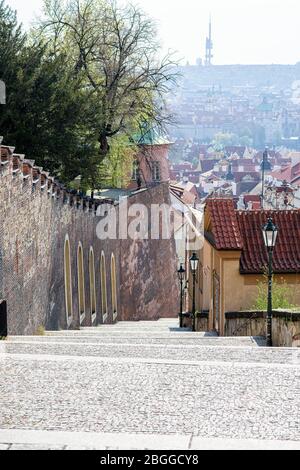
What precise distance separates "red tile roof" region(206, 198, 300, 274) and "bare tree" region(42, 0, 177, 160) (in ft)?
52.7

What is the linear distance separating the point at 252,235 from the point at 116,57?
20416 mm

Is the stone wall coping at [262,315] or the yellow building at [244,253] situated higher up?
the yellow building at [244,253]

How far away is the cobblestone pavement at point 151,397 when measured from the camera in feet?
27.6

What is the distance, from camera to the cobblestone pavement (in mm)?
8414

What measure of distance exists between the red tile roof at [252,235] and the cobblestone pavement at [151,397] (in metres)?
12.3

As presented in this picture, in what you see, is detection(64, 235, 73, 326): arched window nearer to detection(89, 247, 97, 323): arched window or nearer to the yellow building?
the yellow building

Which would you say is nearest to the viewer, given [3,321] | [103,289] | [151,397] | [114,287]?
[151,397]

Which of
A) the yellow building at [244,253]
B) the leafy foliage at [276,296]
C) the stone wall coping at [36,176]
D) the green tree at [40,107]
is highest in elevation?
the green tree at [40,107]

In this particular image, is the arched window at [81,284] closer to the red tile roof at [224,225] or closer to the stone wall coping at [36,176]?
the stone wall coping at [36,176]

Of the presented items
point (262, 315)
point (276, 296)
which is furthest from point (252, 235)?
point (262, 315)

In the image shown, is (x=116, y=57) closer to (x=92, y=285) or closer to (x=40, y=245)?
(x=92, y=285)

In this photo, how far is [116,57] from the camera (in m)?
45.4

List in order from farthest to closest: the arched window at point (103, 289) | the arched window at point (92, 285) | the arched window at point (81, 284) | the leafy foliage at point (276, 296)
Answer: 1. the arched window at point (103, 289)
2. the arched window at point (92, 285)
3. the arched window at point (81, 284)
4. the leafy foliage at point (276, 296)

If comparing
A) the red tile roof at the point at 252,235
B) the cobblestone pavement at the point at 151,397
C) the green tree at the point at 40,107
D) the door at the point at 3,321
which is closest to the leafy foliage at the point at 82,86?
the green tree at the point at 40,107
